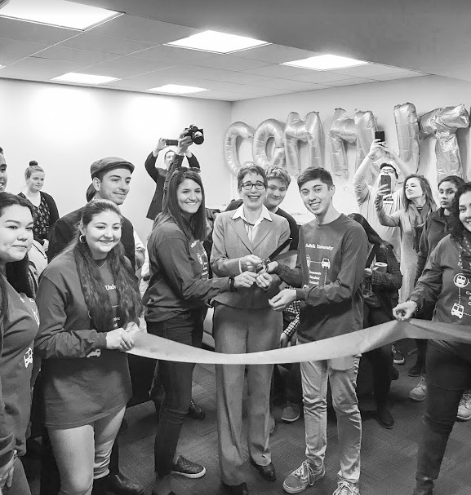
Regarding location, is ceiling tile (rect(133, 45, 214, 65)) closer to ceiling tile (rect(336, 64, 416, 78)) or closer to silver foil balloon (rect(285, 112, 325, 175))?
ceiling tile (rect(336, 64, 416, 78))

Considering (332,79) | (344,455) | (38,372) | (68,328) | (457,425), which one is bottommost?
(457,425)

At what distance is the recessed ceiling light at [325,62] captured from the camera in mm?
4715

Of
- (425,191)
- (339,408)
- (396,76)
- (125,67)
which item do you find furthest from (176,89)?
(339,408)

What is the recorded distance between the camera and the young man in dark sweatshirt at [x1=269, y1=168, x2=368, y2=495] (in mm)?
2342

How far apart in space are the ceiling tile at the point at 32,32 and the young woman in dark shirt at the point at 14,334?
2.53 m

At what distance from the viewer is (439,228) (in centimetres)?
340

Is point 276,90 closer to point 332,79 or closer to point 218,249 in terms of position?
point 332,79

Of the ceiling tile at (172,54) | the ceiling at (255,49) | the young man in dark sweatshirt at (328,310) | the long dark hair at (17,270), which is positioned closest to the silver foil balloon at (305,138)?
the ceiling at (255,49)

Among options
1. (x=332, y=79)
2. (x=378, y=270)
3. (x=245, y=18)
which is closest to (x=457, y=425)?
(x=378, y=270)

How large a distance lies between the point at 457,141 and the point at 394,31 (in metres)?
3.44

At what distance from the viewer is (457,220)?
87.7 inches

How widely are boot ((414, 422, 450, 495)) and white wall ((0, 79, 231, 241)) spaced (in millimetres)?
5531

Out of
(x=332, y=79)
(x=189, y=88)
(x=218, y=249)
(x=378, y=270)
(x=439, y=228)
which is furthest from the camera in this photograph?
(x=189, y=88)

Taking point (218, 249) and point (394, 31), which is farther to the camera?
point (218, 249)
